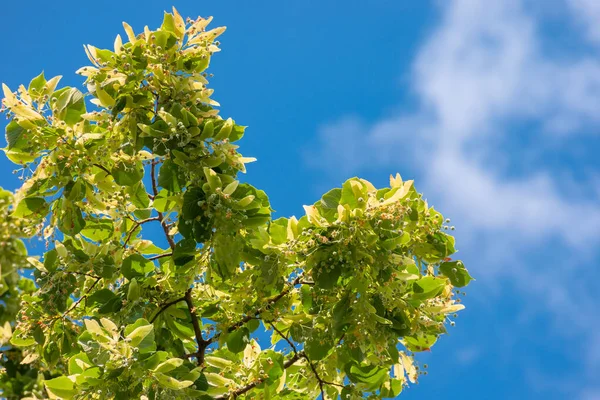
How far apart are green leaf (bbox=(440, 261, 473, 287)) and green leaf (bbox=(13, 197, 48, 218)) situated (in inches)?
132

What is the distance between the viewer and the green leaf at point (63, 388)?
5.02m

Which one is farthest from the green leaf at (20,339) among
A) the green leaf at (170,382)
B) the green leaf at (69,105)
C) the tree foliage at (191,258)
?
the green leaf at (170,382)

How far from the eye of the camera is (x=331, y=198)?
222 inches

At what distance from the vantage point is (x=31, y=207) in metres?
5.91

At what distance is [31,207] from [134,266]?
1004mm

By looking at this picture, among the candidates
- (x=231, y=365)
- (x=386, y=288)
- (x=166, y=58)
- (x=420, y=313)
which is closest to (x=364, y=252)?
(x=386, y=288)

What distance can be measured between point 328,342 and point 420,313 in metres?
0.81

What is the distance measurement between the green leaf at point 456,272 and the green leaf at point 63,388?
311cm

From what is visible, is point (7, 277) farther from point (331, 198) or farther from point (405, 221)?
point (405, 221)

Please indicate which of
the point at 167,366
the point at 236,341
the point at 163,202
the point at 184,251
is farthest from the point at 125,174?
the point at 167,366

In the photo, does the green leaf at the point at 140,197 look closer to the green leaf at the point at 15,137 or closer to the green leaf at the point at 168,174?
the green leaf at the point at 168,174

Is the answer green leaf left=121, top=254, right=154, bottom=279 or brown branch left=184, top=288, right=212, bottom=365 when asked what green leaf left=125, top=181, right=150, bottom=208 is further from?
brown branch left=184, top=288, right=212, bottom=365

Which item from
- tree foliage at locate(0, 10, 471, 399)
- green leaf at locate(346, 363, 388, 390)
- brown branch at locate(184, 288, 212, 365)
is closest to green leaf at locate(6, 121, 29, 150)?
tree foliage at locate(0, 10, 471, 399)

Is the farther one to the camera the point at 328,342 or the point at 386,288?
the point at 328,342
